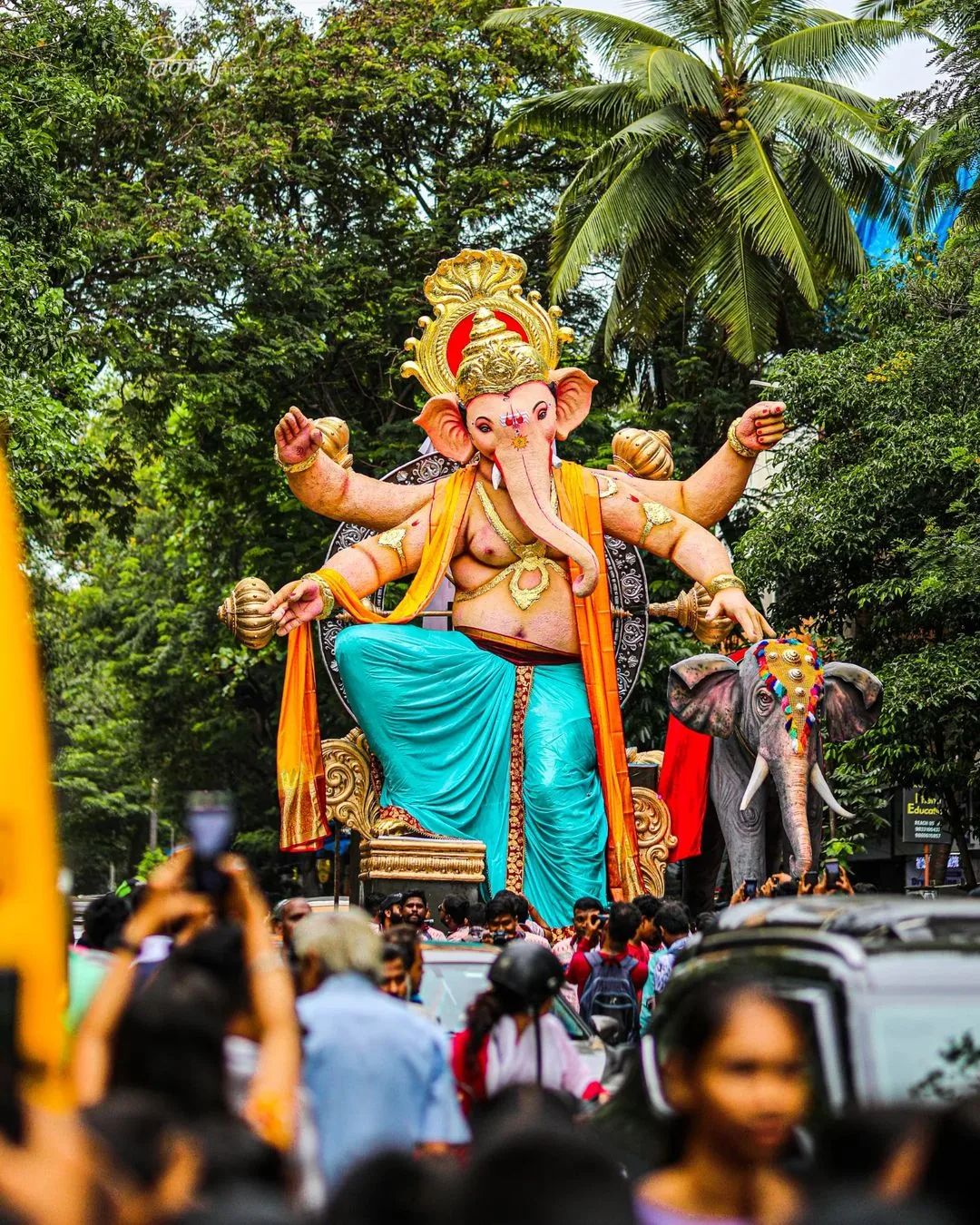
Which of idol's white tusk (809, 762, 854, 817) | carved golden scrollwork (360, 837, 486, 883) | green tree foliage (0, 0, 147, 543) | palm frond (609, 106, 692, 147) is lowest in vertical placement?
carved golden scrollwork (360, 837, 486, 883)

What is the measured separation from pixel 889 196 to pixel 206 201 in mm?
8125

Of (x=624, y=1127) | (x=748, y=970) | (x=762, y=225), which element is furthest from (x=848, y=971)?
(x=762, y=225)

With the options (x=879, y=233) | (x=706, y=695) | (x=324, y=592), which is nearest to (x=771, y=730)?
(x=706, y=695)

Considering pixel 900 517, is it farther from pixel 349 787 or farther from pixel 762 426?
pixel 349 787

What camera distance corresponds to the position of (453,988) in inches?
298

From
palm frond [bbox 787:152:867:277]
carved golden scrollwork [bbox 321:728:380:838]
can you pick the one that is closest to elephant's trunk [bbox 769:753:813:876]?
carved golden scrollwork [bbox 321:728:380:838]

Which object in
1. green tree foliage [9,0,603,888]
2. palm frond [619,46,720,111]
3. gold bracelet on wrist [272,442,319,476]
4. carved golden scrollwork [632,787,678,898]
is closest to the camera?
carved golden scrollwork [632,787,678,898]

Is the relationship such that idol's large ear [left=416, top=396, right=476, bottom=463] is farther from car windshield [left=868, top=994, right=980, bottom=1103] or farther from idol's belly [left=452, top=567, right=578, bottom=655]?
car windshield [left=868, top=994, right=980, bottom=1103]

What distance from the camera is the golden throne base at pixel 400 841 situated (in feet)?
43.1

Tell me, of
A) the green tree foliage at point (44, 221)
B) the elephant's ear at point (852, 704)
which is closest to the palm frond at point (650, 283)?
the green tree foliage at point (44, 221)

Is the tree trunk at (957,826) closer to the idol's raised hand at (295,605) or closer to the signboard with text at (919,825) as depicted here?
the signboard with text at (919,825)

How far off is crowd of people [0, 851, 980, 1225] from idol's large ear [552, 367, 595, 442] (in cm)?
907

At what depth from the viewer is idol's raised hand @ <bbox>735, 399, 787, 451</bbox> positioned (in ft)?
45.1

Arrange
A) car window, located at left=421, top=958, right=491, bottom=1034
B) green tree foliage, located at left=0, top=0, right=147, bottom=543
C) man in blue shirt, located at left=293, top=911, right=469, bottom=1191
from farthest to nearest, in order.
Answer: green tree foliage, located at left=0, top=0, right=147, bottom=543
car window, located at left=421, top=958, right=491, bottom=1034
man in blue shirt, located at left=293, top=911, right=469, bottom=1191
